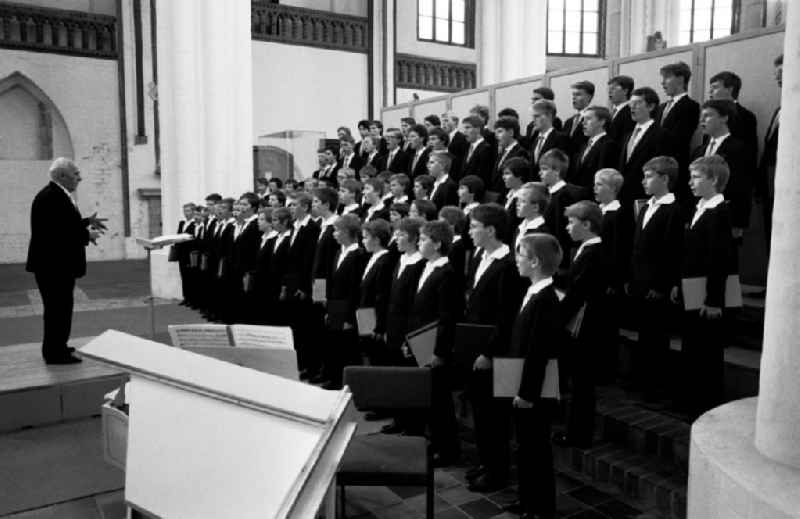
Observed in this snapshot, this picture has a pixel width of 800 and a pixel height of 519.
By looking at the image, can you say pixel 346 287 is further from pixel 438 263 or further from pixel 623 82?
pixel 623 82

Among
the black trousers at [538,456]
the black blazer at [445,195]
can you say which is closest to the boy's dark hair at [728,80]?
the black blazer at [445,195]

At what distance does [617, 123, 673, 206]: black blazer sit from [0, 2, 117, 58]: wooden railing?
12842 millimetres

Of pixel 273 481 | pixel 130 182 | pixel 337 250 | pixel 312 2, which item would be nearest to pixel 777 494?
pixel 273 481

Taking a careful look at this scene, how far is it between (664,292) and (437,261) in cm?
135

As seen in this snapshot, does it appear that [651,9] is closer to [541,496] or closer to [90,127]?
[90,127]

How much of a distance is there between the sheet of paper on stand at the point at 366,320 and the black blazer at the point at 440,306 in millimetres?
619

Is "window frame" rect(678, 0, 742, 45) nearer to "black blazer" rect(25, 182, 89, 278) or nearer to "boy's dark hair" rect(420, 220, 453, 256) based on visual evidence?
"boy's dark hair" rect(420, 220, 453, 256)

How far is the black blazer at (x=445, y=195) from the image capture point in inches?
243

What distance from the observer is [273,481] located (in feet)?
5.58

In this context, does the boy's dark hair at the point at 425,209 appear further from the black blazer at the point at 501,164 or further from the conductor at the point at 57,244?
the conductor at the point at 57,244

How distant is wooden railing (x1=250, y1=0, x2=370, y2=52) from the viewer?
1551 centimetres

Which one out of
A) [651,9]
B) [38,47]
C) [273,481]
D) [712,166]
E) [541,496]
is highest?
[651,9]

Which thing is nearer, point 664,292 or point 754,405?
point 754,405

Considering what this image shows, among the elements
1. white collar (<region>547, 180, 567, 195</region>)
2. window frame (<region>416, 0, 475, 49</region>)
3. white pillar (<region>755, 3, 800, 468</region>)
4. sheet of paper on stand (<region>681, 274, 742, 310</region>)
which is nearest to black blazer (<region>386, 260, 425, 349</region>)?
white collar (<region>547, 180, 567, 195</region>)
